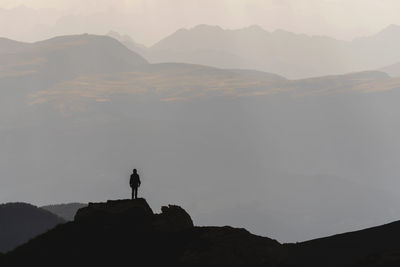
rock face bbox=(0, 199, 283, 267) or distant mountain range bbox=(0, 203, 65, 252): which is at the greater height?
rock face bbox=(0, 199, 283, 267)

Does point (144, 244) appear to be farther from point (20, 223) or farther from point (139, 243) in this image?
point (20, 223)

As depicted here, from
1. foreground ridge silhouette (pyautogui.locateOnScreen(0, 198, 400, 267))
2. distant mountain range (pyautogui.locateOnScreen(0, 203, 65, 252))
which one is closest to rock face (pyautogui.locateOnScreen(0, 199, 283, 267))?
foreground ridge silhouette (pyautogui.locateOnScreen(0, 198, 400, 267))

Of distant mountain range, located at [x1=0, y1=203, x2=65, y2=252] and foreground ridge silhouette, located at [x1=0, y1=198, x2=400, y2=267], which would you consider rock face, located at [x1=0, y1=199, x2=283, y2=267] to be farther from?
distant mountain range, located at [x1=0, y1=203, x2=65, y2=252]

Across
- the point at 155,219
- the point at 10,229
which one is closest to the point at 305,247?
the point at 155,219

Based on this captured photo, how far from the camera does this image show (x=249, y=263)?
155 feet

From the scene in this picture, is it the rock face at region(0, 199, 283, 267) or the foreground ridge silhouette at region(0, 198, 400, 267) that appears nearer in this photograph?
the foreground ridge silhouette at region(0, 198, 400, 267)

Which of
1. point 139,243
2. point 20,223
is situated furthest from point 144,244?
point 20,223

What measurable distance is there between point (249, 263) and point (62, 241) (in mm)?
15083

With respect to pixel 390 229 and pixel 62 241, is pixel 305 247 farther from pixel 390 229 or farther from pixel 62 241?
pixel 62 241

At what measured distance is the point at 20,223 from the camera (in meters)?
183

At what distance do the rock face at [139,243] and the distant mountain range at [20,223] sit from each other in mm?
122498

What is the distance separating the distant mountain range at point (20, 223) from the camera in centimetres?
17301

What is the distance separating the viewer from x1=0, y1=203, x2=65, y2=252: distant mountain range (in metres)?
173

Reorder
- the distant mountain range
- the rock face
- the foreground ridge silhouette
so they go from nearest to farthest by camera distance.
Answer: the foreground ridge silhouette → the rock face → the distant mountain range
